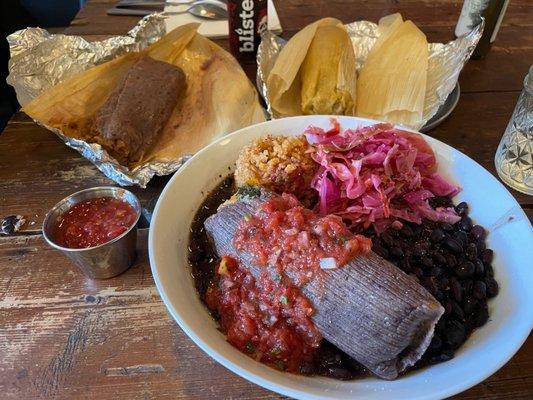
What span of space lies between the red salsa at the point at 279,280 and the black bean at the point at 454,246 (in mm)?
333

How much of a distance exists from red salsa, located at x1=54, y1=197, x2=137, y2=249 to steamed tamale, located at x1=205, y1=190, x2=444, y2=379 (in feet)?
2.16

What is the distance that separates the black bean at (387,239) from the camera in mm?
1287

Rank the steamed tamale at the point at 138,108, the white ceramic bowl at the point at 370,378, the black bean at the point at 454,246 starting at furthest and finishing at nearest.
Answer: the steamed tamale at the point at 138,108
the black bean at the point at 454,246
the white ceramic bowl at the point at 370,378

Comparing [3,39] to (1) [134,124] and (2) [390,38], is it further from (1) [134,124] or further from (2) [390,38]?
(2) [390,38]

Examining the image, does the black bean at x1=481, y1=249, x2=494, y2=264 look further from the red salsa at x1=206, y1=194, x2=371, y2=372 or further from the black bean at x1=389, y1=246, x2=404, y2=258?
the red salsa at x1=206, y1=194, x2=371, y2=372

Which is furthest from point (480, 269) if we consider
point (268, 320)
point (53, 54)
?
point (53, 54)

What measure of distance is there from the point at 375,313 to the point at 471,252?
452 mm

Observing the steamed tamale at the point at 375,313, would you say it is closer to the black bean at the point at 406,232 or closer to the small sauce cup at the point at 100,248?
the black bean at the point at 406,232

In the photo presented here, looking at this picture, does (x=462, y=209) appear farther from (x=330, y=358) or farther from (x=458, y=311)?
(x=330, y=358)

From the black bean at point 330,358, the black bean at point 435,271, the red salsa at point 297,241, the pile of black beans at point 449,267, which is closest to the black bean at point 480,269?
the pile of black beans at point 449,267

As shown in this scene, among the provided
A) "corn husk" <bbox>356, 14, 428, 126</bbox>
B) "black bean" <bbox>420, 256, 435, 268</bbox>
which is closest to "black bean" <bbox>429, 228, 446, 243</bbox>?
"black bean" <bbox>420, 256, 435, 268</bbox>

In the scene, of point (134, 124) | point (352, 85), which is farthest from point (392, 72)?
point (134, 124)

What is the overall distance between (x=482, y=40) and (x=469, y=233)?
148cm

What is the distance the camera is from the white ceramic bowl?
973 millimetres
